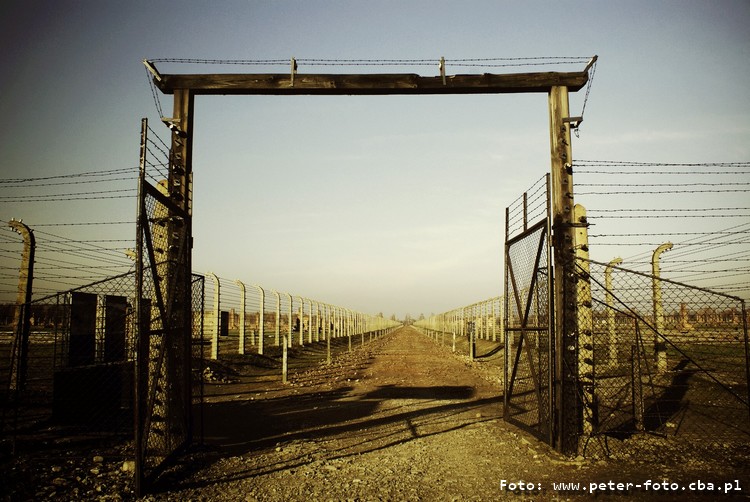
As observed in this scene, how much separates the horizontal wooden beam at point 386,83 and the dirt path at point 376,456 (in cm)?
580

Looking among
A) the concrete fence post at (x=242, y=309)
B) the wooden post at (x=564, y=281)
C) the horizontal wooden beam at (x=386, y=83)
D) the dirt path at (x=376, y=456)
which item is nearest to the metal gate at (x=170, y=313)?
the dirt path at (x=376, y=456)

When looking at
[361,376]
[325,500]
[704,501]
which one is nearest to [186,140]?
[325,500]

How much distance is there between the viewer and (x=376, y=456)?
624 cm

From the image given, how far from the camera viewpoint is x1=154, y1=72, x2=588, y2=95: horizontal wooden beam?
25.1 feet

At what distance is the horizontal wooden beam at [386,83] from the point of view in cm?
765

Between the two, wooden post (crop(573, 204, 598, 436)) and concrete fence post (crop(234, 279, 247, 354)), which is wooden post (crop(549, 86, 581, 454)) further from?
concrete fence post (crop(234, 279, 247, 354))

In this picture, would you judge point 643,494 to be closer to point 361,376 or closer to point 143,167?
point 143,167

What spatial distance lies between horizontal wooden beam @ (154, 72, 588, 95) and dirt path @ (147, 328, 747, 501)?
5.80m

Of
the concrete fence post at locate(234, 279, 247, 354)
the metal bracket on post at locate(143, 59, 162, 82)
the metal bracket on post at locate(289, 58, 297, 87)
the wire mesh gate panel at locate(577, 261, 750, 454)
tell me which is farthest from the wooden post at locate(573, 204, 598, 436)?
the concrete fence post at locate(234, 279, 247, 354)

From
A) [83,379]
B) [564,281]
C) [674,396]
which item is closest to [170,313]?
[83,379]

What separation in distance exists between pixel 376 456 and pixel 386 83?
5.95 m

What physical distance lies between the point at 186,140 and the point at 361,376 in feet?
33.4

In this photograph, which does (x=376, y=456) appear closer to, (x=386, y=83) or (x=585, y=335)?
(x=585, y=335)

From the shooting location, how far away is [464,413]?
9.04 meters
